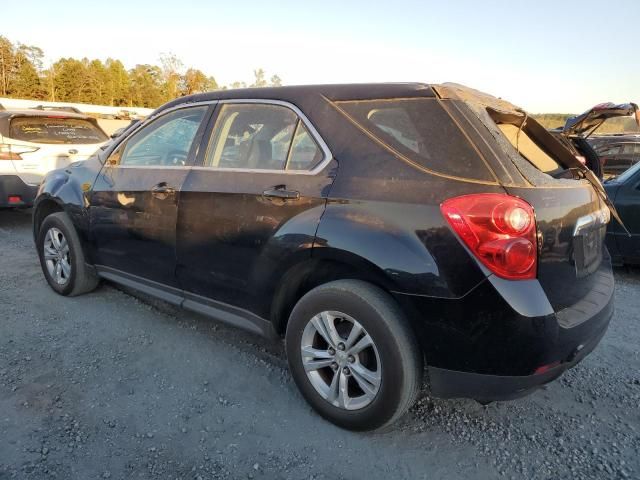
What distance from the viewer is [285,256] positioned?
8.11 feet

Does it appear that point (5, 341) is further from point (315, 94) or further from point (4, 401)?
point (315, 94)

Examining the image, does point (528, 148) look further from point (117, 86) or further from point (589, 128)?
point (117, 86)

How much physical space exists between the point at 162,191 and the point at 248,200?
2.63 feet

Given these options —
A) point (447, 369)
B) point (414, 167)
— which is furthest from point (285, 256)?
point (447, 369)

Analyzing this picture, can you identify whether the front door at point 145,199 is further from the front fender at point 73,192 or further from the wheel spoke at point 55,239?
the wheel spoke at point 55,239

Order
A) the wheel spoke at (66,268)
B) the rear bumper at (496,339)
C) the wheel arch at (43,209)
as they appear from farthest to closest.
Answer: the wheel arch at (43,209) < the wheel spoke at (66,268) < the rear bumper at (496,339)

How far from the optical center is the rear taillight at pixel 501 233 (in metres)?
1.93

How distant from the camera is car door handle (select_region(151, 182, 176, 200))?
307 centimetres

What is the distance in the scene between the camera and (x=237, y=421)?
247 cm

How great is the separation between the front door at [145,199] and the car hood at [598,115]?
9.04 ft

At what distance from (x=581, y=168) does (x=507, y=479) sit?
66.6 inches

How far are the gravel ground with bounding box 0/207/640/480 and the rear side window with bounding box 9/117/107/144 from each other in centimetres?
414

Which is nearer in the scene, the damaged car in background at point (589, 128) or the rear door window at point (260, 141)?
the rear door window at point (260, 141)

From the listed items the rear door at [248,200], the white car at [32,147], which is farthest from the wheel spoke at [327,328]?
the white car at [32,147]
